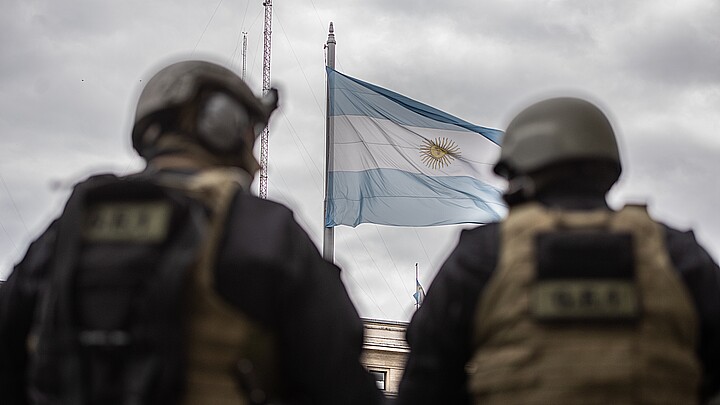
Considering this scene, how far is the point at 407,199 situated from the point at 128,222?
1133 cm

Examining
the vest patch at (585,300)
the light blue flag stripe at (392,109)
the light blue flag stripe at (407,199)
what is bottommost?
the vest patch at (585,300)

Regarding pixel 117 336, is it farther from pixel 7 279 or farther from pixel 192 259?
pixel 7 279

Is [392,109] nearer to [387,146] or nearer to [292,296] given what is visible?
[387,146]

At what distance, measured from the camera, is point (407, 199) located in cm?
1472

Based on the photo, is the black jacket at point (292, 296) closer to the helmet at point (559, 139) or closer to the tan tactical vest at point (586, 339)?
the tan tactical vest at point (586, 339)

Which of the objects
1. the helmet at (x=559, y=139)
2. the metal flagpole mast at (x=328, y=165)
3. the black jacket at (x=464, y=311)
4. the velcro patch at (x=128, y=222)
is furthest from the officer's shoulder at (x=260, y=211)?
the metal flagpole mast at (x=328, y=165)

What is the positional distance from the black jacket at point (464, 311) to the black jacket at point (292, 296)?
35cm

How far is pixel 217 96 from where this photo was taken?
13.0 ft

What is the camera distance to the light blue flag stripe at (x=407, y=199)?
47.5ft

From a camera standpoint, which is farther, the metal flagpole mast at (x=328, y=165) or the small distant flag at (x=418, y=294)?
the small distant flag at (x=418, y=294)

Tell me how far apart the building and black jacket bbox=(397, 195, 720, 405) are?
33548mm

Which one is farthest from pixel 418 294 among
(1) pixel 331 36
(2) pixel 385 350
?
(1) pixel 331 36

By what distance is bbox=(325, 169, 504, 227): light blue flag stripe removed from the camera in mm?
14484

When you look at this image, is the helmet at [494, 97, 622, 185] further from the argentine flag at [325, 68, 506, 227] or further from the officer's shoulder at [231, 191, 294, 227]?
the argentine flag at [325, 68, 506, 227]
